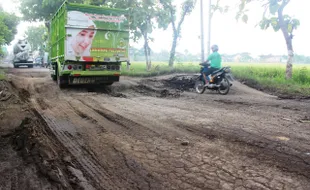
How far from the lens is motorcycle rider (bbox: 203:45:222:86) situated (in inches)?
420

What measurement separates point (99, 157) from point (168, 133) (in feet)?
4.70

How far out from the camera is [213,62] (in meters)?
10.9

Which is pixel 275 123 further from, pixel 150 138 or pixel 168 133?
pixel 150 138

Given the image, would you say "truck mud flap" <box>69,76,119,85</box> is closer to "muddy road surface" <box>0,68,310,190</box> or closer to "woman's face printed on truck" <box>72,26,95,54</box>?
"woman's face printed on truck" <box>72,26,95,54</box>

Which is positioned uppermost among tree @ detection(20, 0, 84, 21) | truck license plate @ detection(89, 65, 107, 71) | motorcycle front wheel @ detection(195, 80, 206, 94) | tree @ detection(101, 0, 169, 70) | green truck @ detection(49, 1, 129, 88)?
tree @ detection(20, 0, 84, 21)

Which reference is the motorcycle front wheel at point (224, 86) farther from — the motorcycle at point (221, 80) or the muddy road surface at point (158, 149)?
the muddy road surface at point (158, 149)

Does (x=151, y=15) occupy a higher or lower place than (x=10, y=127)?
higher

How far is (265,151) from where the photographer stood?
3721 millimetres

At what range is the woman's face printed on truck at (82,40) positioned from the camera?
407 inches

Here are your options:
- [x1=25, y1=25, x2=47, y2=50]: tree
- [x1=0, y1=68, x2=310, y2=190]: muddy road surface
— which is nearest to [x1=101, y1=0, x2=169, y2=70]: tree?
[x1=0, y1=68, x2=310, y2=190]: muddy road surface

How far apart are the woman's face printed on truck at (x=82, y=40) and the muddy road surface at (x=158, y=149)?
4226 millimetres

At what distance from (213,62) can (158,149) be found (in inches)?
302

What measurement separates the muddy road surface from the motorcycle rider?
14.7 ft

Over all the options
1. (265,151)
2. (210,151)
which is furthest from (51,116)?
(265,151)
